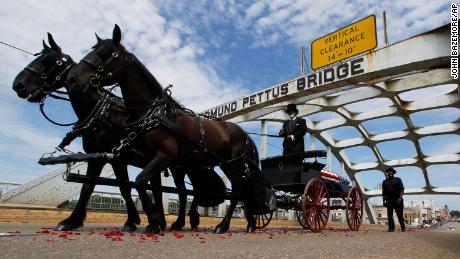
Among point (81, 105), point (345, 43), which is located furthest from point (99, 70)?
point (345, 43)

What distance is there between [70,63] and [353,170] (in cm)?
3388

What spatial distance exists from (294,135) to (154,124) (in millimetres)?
3733

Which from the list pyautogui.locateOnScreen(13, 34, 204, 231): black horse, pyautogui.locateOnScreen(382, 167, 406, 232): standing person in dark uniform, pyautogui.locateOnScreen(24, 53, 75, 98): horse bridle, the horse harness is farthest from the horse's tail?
pyautogui.locateOnScreen(382, 167, 406, 232): standing person in dark uniform

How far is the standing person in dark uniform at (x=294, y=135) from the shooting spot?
8156 mm

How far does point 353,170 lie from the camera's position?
1422 inches

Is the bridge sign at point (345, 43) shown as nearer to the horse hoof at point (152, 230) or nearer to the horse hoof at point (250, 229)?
the horse hoof at point (250, 229)

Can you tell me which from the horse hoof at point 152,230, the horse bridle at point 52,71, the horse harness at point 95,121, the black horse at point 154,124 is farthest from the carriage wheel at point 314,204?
the horse bridle at point 52,71

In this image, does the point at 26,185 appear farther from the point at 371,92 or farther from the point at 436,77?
the point at 436,77

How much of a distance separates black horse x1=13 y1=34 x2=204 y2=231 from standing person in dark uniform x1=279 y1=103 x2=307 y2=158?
3438 mm

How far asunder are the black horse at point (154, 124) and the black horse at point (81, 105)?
0.29 m

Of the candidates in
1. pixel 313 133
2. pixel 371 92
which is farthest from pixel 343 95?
pixel 313 133

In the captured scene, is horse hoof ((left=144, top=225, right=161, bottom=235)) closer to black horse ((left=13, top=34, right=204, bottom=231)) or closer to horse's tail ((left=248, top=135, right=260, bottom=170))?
black horse ((left=13, top=34, right=204, bottom=231))

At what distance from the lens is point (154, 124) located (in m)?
5.38

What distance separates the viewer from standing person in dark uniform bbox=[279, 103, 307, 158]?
816 centimetres
